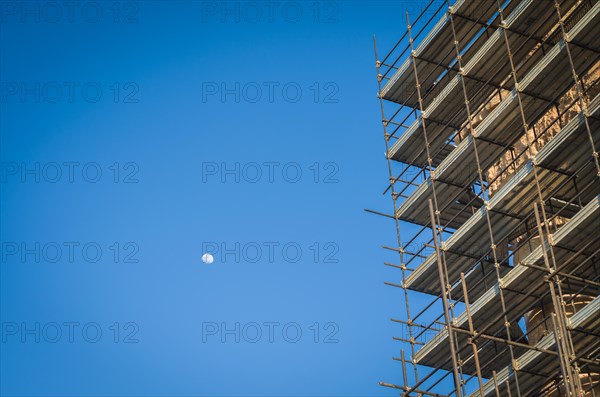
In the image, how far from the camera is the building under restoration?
26.3 m

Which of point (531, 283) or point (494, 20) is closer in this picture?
point (531, 283)

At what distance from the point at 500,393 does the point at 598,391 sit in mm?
2572

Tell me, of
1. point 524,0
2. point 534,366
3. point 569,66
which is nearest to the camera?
point 534,366

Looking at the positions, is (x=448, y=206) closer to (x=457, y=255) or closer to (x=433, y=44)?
(x=457, y=255)

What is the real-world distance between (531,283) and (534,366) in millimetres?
2192

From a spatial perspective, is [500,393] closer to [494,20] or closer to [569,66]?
Answer: [569,66]

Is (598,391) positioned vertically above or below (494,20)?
below

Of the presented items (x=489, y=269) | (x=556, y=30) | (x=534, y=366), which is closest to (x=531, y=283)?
(x=534, y=366)

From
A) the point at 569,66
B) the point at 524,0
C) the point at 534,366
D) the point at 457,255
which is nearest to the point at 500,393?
the point at 534,366

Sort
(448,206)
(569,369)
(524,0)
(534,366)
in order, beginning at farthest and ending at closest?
1. (448,206)
2. (524,0)
3. (534,366)
4. (569,369)

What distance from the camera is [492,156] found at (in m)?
31.6

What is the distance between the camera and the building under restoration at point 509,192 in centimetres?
2634

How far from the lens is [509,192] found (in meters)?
28.9

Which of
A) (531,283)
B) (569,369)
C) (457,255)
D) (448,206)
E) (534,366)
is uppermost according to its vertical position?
(448,206)
